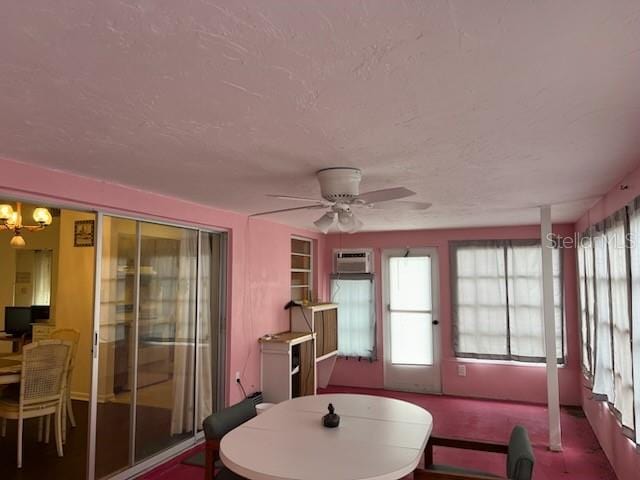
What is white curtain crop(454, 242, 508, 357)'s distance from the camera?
5.89 meters

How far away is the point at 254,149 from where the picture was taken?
7.77 feet

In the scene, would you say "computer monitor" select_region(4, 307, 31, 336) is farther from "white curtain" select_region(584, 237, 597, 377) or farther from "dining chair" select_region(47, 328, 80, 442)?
"white curtain" select_region(584, 237, 597, 377)

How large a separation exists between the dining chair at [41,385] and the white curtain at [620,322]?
14.5 feet

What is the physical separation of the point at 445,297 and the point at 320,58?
534cm

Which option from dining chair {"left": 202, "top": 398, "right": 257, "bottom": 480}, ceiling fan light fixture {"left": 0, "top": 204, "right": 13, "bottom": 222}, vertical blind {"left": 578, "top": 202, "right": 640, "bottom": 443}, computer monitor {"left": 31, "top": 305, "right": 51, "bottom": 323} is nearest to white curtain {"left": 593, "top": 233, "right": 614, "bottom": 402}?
vertical blind {"left": 578, "top": 202, "right": 640, "bottom": 443}

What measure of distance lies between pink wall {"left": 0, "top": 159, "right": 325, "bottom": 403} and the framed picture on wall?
145cm

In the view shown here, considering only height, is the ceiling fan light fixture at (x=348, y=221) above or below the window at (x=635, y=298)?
above

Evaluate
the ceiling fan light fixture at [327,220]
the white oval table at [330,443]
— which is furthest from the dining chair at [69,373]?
the ceiling fan light fixture at [327,220]

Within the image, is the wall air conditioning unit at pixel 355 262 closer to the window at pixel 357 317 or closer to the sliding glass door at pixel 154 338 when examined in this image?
the window at pixel 357 317

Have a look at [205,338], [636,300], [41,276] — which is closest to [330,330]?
[205,338]

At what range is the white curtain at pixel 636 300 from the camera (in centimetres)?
260

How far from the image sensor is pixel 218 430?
102 inches

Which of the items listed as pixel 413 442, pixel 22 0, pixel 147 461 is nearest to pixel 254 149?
pixel 22 0

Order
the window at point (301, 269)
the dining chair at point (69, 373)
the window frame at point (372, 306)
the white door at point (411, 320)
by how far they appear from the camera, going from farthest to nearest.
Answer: the window frame at point (372, 306), the white door at point (411, 320), the window at point (301, 269), the dining chair at point (69, 373)
